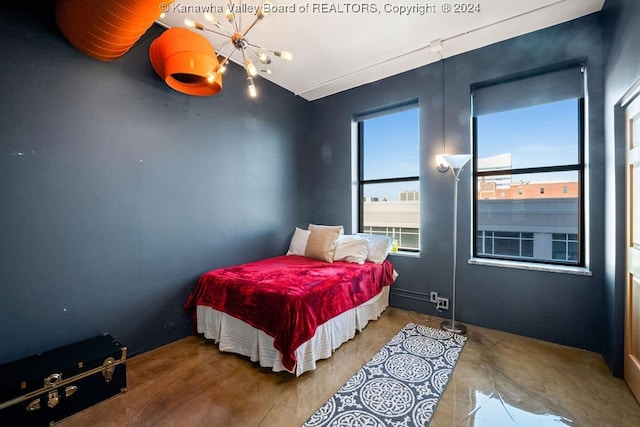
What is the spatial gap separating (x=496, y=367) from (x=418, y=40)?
305 cm

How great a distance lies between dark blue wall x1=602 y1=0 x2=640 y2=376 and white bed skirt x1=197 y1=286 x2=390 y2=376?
6.18ft

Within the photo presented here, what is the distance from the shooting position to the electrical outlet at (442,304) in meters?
2.97

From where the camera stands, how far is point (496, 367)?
2.09 metres

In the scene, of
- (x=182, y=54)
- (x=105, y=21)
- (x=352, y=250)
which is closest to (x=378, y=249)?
(x=352, y=250)

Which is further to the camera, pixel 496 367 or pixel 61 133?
pixel 496 367

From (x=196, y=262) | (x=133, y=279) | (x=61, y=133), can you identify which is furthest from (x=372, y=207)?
(x=61, y=133)

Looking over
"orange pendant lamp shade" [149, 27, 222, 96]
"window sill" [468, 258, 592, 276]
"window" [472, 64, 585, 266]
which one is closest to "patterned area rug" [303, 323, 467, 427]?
"window sill" [468, 258, 592, 276]

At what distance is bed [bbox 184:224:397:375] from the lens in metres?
1.97

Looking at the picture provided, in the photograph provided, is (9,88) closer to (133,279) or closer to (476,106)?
(133,279)

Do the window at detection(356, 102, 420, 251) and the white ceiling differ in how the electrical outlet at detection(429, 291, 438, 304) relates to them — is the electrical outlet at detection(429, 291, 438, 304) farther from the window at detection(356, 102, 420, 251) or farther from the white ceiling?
the white ceiling

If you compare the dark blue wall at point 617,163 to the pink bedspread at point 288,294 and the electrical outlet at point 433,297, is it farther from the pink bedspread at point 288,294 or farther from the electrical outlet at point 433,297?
the pink bedspread at point 288,294

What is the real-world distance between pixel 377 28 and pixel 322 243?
226 centimetres

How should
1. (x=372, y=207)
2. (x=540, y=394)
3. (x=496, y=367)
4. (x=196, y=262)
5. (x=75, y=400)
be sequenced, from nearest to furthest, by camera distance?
(x=75, y=400) < (x=540, y=394) < (x=496, y=367) < (x=196, y=262) < (x=372, y=207)

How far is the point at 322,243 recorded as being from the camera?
3.15 metres
